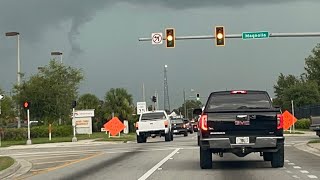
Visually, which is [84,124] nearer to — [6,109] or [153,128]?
[6,109]

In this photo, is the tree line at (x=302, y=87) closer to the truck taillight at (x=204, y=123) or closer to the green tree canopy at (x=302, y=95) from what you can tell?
the green tree canopy at (x=302, y=95)

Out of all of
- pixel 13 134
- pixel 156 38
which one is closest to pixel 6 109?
pixel 13 134

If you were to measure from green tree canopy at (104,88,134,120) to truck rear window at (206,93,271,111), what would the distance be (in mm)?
62615

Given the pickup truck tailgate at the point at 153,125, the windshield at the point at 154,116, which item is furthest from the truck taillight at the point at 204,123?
the windshield at the point at 154,116

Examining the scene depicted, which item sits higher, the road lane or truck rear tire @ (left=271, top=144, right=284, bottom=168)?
truck rear tire @ (left=271, top=144, right=284, bottom=168)

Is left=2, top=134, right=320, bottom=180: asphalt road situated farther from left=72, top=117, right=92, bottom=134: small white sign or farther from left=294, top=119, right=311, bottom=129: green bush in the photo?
left=72, top=117, right=92, bottom=134: small white sign

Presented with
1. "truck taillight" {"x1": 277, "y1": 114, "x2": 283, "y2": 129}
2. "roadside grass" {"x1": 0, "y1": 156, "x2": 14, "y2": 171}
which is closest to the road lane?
"roadside grass" {"x1": 0, "y1": 156, "x2": 14, "y2": 171}

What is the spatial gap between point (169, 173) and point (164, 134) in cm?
2095

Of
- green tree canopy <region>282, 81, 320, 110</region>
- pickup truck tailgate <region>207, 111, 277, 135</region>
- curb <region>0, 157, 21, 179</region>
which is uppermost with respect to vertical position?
green tree canopy <region>282, 81, 320, 110</region>

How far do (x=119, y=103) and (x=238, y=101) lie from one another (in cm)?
6571

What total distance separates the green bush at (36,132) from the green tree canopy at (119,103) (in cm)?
2251

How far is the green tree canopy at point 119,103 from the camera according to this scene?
80312mm

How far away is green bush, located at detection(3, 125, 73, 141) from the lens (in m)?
50.2

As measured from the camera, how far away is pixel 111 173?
16.3 meters
